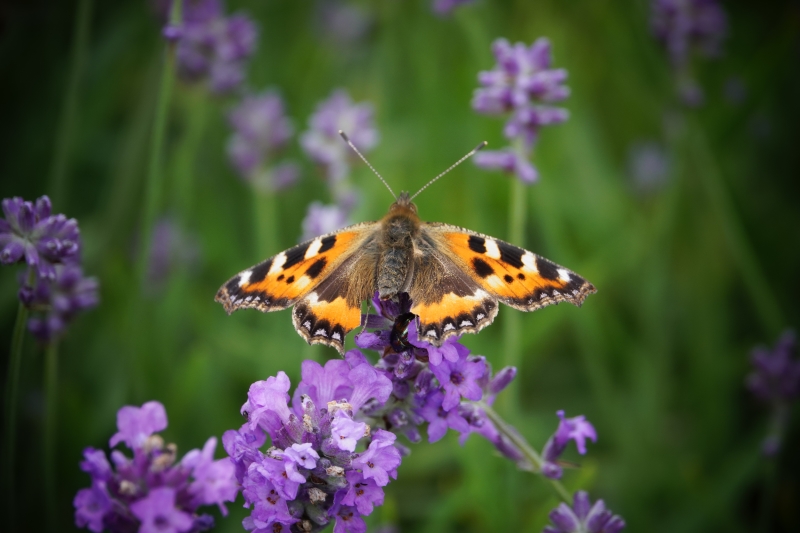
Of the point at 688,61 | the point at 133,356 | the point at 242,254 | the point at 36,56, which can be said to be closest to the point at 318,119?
the point at 242,254

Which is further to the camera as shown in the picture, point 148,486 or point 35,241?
point 35,241

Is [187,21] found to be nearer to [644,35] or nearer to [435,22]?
[435,22]

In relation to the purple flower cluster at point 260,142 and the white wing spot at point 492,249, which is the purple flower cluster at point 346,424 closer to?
the white wing spot at point 492,249

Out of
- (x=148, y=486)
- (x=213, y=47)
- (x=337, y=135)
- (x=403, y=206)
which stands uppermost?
(x=213, y=47)

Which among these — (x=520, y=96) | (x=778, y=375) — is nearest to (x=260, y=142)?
(x=520, y=96)

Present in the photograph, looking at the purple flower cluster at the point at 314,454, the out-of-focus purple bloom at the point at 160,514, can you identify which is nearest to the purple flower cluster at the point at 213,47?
the purple flower cluster at the point at 314,454

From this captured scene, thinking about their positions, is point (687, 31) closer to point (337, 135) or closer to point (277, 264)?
point (337, 135)

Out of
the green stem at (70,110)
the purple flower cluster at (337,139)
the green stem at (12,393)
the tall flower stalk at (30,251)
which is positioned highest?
the green stem at (70,110)

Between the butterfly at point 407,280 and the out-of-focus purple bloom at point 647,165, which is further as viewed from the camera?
the out-of-focus purple bloom at point 647,165
